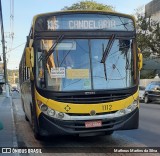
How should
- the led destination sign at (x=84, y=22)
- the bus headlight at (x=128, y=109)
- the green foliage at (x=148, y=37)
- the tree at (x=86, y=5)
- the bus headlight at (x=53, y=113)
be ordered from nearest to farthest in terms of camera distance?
the bus headlight at (x=53, y=113)
the bus headlight at (x=128, y=109)
the led destination sign at (x=84, y=22)
the green foliage at (x=148, y=37)
the tree at (x=86, y=5)

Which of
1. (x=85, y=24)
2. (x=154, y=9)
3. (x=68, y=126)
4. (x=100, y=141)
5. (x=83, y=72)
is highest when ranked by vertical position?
(x=85, y=24)

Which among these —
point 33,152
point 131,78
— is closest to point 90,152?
point 33,152

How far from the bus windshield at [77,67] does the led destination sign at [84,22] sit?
13.4 inches

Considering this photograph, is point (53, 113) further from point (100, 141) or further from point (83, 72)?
point (100, 141)

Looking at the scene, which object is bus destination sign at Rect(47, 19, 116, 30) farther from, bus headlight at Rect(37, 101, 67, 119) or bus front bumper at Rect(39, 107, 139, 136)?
bus front bumper at Rect(39, 107, 139, 136)

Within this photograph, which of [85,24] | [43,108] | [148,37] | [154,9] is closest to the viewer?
[43,108]

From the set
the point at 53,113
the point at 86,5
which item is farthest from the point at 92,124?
the point at 86,5

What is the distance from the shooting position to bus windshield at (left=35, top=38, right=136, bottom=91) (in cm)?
902

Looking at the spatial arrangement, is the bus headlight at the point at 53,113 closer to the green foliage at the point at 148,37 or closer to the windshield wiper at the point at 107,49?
the windshield wiper at the point at 107,49

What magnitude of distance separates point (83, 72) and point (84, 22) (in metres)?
1.25

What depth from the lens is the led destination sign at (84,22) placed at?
9227 mm

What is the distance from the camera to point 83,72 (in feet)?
29.8

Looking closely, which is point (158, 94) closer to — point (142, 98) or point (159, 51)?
point (142, 98)

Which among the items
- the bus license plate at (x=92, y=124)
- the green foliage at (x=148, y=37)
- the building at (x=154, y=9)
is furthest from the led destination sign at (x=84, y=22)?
the building at (x=154, y=9)
